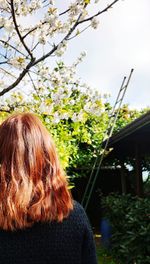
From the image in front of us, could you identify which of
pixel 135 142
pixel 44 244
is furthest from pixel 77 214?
pixel 135 142

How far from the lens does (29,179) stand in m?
1.73

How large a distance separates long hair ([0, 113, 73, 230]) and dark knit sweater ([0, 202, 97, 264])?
3 centimetres

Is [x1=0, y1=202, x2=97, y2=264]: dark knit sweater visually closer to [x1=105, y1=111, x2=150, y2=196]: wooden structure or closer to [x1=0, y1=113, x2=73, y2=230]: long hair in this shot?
[x1=0, y1=113, x2=73, y2=230]: long hair

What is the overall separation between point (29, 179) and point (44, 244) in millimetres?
213

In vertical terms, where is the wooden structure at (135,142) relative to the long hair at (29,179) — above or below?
above

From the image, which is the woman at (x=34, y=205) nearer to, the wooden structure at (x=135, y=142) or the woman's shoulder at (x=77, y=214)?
the woman's shoulder at (x=77, y=214)

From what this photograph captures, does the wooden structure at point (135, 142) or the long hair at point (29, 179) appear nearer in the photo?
the long hair at point (29, 179)

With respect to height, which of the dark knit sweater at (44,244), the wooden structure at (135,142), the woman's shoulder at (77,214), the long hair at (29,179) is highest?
the wooden structure at (135,142)

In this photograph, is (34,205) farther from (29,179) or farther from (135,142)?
(135,142)

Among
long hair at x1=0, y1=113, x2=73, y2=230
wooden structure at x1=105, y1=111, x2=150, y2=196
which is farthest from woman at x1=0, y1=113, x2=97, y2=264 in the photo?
wooden structure at x1=105, y1=111, x2=150, y2=196

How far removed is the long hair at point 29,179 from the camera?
1.71 m

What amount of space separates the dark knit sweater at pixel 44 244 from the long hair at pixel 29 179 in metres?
0.03

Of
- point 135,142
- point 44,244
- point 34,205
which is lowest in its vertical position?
point 44,244

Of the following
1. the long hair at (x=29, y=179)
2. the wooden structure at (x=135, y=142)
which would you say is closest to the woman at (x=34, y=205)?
the long hair at (x=29, y=179)
